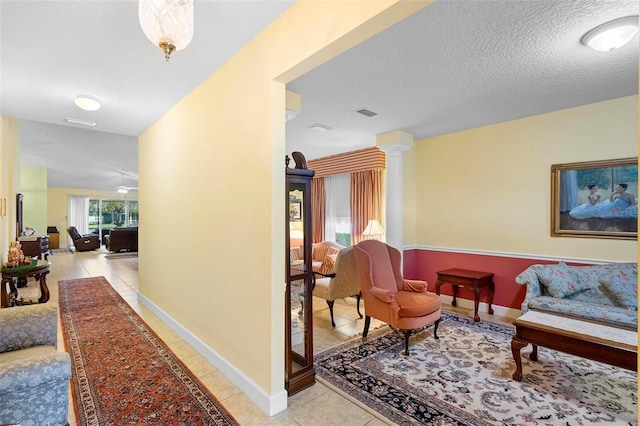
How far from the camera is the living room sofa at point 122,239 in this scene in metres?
9.88

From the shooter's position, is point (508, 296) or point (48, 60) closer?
point (48, 60)

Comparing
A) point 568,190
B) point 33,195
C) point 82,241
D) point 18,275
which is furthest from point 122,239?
point 568,190

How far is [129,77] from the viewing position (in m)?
2.66

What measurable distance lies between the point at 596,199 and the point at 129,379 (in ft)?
16.2

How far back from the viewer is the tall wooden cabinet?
2238 millimetres

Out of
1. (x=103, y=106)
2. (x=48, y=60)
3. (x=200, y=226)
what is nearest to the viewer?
(x=48, y=60)

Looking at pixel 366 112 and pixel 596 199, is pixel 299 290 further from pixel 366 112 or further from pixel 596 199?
pixel 596 199

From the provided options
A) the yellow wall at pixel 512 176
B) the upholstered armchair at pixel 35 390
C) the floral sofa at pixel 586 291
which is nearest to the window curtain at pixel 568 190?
the yellow wall at pixel 512 176

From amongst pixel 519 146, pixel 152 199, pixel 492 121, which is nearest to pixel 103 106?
pixel 152 199

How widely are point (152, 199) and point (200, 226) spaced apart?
1.62m

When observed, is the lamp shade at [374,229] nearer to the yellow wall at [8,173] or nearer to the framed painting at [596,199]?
the framed painting at [596,199]

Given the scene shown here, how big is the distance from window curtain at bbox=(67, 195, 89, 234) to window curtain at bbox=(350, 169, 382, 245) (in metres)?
12.1

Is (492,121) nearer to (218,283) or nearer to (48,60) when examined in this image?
(218,283)

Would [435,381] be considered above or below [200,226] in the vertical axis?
below
